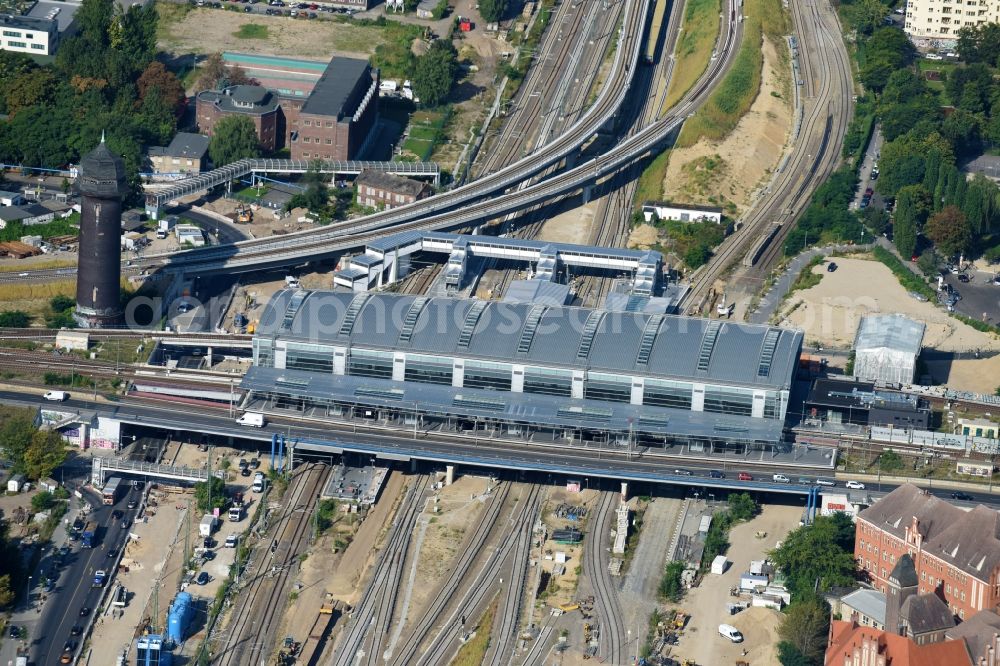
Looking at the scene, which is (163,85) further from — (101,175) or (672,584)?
(672,584)

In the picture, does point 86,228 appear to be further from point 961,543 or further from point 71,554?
point 961,543

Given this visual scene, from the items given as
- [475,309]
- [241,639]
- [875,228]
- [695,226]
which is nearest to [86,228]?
[475,309]

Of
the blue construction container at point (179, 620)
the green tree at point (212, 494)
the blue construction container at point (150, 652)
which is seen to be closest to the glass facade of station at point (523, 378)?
the green tree at point (212, 494)

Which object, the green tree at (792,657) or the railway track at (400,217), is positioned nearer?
the green tree at (792,657)

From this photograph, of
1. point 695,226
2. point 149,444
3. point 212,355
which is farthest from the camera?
point 695,226

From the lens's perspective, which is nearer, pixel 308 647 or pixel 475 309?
pixel 308 647

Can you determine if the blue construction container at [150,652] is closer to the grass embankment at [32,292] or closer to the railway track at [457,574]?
the railway track at [457,574]

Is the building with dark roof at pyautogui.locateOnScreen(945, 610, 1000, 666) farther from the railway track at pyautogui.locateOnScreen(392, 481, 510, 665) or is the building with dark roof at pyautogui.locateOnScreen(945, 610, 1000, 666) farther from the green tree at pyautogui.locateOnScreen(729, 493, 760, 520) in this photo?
the railway track at pyautogui.locateOnScreen(392, 481, 510, 665)
